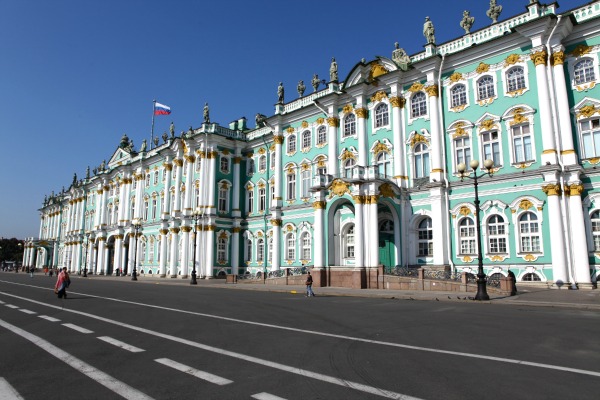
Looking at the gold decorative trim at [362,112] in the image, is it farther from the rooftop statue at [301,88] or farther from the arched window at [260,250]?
the arched window at [260,250]

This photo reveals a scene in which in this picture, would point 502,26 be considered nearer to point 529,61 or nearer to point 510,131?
point 529,61

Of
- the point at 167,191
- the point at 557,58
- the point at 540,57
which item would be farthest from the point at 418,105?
the point at 167,191

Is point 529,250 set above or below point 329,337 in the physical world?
above

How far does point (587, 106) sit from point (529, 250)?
9132mm

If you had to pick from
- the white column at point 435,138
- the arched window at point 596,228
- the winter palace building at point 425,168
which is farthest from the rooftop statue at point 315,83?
the arched window at point 596,228

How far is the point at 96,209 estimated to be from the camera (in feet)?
239

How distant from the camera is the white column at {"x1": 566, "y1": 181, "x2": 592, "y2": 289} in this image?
2369 centimetres

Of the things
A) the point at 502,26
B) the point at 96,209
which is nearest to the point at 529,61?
the point at 502,26

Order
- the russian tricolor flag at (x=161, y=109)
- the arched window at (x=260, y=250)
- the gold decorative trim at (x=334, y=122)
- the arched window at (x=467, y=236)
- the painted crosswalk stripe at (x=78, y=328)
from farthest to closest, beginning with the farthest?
the russian tricolor flag at (x=161, y=109) → the arched window at (x=260, y=250) → the gold decorative trim at (x=334, y=122) → the arched window at (x=467, y=236) → the painted crosswalk stripe at (x=78, y=328)

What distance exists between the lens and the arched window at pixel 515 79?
27.8m

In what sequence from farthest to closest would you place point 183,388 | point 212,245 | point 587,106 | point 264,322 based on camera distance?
point 212,245 → point 587,106 → point 264,322 → point 183,388

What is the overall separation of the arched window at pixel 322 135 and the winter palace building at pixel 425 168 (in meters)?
0.15

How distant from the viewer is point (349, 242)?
36.4 m

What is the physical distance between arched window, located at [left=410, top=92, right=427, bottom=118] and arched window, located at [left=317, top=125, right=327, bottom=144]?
8.96 metres
